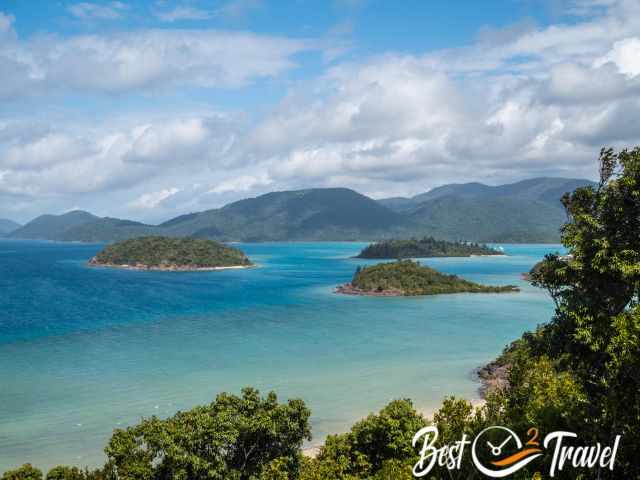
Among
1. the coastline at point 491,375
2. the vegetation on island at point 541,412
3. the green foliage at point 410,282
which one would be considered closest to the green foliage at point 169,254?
the green foliage at point 410,282

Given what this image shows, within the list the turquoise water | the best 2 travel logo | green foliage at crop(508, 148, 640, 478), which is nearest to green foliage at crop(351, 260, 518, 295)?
the turquoise water

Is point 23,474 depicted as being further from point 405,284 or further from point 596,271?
point 405,284

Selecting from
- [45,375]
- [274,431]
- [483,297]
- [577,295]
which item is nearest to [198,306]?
[45,375]

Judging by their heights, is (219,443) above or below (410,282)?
above

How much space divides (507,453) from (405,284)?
84.5 meters

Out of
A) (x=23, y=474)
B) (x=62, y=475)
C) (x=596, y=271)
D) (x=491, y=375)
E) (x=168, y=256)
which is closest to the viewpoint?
(x=596, y=271)

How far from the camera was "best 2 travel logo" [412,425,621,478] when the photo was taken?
11.2 metres

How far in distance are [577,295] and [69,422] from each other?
27978 millimetres

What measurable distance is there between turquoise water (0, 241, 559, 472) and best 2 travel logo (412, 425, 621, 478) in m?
15.4

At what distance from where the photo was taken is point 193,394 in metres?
34.3

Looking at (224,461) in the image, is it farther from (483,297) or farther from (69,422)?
(483,297)

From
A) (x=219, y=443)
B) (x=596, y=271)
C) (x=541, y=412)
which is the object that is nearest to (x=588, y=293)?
(x=596, y=271)

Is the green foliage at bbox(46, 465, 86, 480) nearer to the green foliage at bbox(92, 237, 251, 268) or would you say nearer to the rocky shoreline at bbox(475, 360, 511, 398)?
the rocky shoreline at bbox(475, 360, 511, 398)

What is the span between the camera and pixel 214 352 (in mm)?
46812
